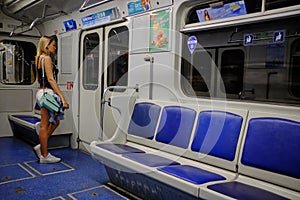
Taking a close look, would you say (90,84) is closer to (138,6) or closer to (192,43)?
(138,6)

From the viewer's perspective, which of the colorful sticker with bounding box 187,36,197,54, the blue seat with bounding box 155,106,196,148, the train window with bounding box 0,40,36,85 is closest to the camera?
the blue seat with bounding box 155,106,196,148

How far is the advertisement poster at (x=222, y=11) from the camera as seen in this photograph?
2607 millimetres

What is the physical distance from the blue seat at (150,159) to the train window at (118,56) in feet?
5.02

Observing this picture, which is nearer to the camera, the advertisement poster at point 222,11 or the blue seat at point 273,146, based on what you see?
the blue seat at point 273,146

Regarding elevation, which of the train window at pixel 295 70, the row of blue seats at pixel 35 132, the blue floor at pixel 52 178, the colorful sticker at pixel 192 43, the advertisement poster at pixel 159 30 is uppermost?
the advertisement poster at pixel 159 30

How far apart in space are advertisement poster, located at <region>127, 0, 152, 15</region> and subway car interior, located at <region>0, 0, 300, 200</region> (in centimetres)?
1

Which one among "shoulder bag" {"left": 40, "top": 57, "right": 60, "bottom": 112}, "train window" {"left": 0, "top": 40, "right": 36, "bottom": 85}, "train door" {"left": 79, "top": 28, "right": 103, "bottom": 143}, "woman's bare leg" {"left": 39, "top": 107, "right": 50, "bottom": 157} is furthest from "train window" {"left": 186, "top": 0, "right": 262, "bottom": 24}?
"train window" {"left": 0, "top": 40, "right": 36, "bottom": 85}

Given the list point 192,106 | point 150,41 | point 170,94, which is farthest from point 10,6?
point 192,106

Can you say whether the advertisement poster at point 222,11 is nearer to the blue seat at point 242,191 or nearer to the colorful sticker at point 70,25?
the blue seat at point 242,191

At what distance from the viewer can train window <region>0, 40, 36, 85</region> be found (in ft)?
19.1

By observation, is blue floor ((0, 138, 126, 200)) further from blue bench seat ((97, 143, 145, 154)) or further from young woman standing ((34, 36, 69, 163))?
blue bench seat ((97, 143, 145, 154))

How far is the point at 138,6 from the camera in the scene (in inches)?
145

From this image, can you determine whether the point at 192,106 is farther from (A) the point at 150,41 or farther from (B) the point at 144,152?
(A) the point at 150,41

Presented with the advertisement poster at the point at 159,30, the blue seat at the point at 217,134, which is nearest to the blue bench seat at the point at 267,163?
the blue seat at the point at 217,134
